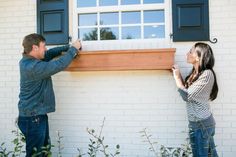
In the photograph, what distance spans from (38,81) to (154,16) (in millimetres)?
1437

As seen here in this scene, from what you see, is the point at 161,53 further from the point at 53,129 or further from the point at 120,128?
the point at 53,129

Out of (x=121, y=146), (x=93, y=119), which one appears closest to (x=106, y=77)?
(x=93, y=119)

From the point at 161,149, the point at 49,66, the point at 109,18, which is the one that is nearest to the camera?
the point at 49,66

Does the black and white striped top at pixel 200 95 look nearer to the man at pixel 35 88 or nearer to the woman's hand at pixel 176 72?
the woman's hand at pixel 176 72

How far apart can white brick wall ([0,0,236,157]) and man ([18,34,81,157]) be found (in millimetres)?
472

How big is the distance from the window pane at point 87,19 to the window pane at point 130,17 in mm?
336

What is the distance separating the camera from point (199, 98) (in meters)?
3.46

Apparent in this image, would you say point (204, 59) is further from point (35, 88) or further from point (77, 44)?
point (35, 88)

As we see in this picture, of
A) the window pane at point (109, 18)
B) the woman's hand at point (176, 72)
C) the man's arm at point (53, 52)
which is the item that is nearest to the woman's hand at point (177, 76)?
the woman's hand at point (176, 72)

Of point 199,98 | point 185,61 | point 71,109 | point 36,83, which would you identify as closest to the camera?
point 199,98

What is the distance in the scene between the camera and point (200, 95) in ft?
11.3

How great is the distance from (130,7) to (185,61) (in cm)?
85

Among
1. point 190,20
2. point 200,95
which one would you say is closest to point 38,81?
point 200,95

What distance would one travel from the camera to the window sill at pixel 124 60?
12.6 ft
